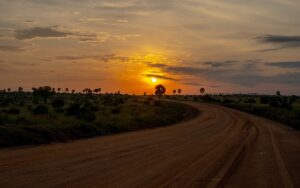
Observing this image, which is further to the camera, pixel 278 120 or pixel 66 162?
pixel 278 120

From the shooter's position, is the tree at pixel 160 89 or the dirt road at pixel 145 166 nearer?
the dirt road at pixel 145 166

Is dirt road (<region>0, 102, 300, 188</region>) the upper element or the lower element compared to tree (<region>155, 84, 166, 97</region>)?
lower

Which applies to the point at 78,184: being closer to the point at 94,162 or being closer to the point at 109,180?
the point at 109,180

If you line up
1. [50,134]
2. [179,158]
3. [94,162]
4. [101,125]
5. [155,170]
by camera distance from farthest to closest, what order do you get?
[101,125] → [50,134] → [179,158] → [94,162] → [155,170]

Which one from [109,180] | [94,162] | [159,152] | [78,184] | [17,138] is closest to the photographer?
[78,184]

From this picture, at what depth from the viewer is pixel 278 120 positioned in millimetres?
59594

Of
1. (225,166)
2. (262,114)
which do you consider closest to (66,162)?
(225,166)

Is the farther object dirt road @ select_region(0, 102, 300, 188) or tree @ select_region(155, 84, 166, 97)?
tree @ select_region(155, 84, 166, 97)

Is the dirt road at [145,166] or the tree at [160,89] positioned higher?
the tree at [160,89]

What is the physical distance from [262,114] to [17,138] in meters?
51.8

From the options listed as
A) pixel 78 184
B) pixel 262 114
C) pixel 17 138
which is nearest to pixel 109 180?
pixel 78 184

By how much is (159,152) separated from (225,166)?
420 centimetres

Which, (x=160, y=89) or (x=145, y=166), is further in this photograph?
(x=160, y=89)

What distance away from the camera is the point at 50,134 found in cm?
2564
